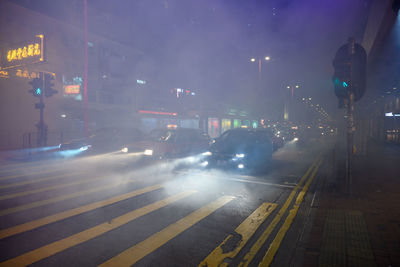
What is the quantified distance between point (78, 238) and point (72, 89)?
2032 cm

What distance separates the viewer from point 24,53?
12.9 meters

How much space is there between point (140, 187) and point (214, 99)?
114 ft

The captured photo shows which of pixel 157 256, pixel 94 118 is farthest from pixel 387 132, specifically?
pixel 94 118

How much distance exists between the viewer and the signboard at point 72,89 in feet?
68.3

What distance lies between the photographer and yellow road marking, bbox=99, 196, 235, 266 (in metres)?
3.00

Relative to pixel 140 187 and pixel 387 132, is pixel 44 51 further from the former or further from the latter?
pixel 387 132

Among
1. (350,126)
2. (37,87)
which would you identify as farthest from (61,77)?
(350,126)

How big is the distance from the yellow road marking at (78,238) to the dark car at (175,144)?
5.90m

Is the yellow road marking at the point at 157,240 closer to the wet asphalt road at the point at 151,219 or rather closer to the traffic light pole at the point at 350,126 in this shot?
the wet asphalt road at the point at 151,219

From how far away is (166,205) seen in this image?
5.18 meters

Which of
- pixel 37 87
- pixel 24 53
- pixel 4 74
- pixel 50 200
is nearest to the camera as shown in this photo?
pixel 50 200

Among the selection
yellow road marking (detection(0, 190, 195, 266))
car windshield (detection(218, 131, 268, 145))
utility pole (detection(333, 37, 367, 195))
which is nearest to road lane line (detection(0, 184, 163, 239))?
yellow road marking (detection(0, 190, 195, 266))

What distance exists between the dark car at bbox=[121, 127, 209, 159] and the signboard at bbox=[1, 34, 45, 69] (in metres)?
6.63

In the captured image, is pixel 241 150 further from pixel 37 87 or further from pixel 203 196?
pixel 37 87
